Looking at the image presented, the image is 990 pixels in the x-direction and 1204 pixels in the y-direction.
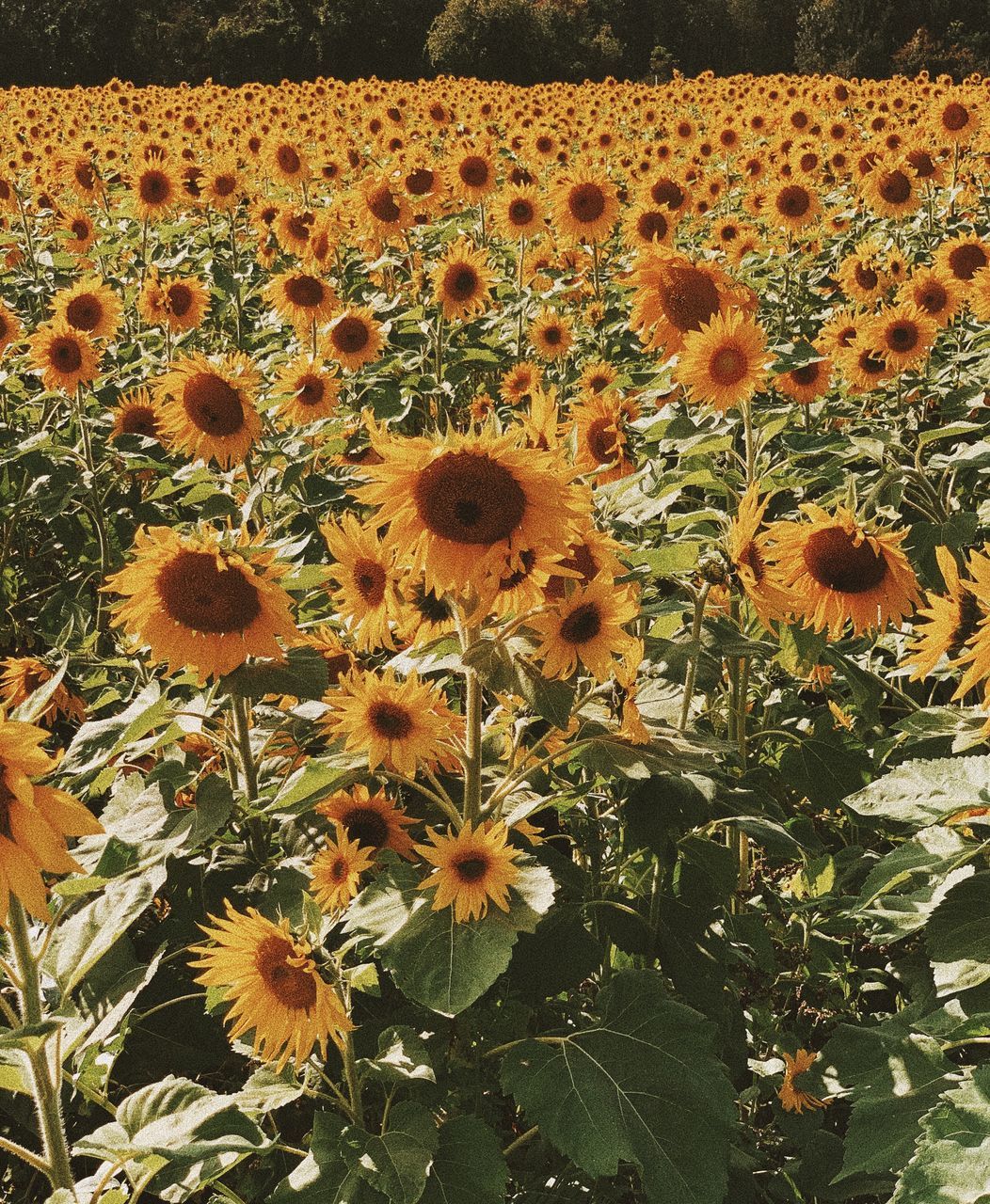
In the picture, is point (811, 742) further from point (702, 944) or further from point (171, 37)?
point (171, 37)

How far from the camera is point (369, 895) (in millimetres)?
2010

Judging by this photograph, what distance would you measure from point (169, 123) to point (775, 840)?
12.9 m

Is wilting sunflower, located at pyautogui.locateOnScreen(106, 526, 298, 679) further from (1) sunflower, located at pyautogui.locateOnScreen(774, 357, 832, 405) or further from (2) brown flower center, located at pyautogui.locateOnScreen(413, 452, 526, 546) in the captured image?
(1) sunflower, located at pyautogui.locateOnScreen(774, 357, 832, 405)

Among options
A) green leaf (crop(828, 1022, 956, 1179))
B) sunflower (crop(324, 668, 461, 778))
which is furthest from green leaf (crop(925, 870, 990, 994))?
sunflower (crop(324, 668, 461, 778))

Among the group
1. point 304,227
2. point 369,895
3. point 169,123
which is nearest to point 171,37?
point 169,123

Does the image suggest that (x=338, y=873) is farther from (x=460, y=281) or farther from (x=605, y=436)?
(x=460, y=281)

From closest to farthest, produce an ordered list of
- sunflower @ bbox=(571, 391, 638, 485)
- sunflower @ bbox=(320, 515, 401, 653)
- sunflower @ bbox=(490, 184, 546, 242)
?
sunflower @ bbox=(320, 515, 401, 653) → sunflower @ bbox=(571, 391, 638, 485) → sunflower @ bbox=(490, 184, 546, 242)

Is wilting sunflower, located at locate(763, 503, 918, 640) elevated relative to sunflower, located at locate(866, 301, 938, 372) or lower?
lower

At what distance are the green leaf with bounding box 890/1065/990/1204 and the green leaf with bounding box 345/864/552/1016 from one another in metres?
0.68

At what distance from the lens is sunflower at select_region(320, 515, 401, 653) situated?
2131mm

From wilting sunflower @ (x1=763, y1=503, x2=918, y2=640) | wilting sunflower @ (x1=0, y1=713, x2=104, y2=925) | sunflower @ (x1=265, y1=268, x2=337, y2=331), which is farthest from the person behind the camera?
sunflower @ (x1=265, y1=268, x2=337, y2=331)

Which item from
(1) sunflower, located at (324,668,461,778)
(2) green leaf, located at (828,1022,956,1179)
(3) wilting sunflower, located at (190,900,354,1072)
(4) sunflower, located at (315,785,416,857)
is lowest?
(2) green leaf, located at (828,1022,956,1179)

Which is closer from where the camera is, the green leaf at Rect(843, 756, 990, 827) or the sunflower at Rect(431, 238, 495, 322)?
the green leaf at Rect(843, 756, 990, 827)

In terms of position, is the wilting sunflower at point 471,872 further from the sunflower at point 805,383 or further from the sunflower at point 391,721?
the sunflower at point 805,383
